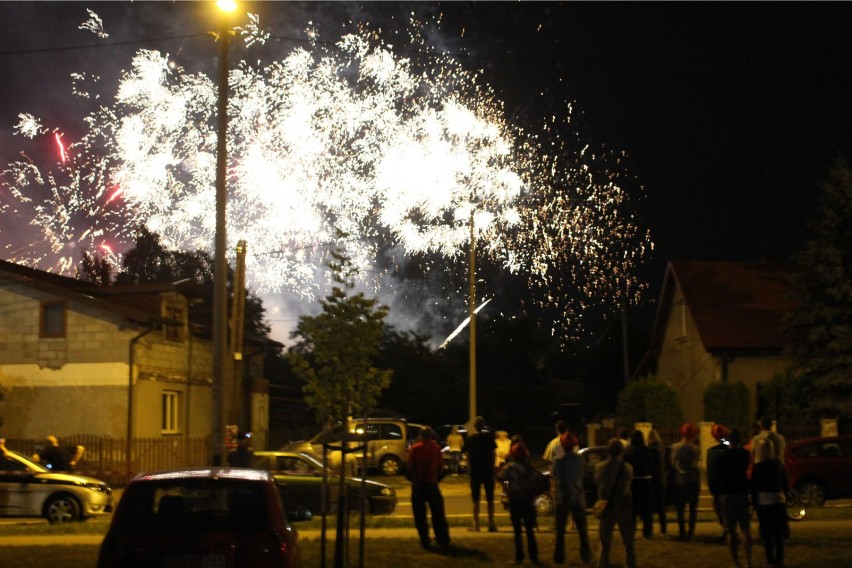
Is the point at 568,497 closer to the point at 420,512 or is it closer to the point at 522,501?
the point at 522,501

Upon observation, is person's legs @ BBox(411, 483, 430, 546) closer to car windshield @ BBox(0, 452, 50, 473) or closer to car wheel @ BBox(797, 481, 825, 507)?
car windshield @ BBox(0, 452, 50, 473)

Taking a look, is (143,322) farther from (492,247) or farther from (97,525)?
(97,525)

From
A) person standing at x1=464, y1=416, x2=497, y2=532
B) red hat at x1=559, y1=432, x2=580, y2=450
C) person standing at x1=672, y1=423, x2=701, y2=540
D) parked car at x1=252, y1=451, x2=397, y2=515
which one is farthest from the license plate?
parked car at x1=252, y1=451, x2=397, y2=515

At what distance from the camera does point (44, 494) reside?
806 inches

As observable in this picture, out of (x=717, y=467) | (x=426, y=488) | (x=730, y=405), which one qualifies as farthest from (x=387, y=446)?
(x=717, y=467)

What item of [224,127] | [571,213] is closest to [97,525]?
[224,127]

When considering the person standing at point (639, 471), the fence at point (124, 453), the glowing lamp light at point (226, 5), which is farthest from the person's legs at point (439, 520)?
the fence at point (124, 453)

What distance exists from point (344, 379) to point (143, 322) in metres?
8.44

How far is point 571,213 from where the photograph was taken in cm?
3159

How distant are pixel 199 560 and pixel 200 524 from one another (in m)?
0.30

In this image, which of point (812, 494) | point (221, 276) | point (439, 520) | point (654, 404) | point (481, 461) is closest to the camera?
point (439, 520)

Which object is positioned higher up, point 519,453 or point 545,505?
point 519,453

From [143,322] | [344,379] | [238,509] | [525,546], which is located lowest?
[525,546]

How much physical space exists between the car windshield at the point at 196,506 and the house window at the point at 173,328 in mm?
26922
